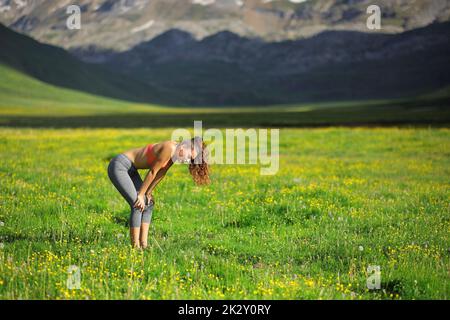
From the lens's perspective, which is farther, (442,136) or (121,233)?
(442,136)

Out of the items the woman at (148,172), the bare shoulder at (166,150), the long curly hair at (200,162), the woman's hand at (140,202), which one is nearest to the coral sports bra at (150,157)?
the woman at (148,172)

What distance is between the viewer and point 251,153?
3703cm

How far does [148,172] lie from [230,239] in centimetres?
304

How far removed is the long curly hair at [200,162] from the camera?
975cm

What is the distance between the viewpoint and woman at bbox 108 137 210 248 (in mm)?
9570

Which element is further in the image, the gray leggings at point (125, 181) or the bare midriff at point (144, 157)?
the gray leggings at point (125, 181)

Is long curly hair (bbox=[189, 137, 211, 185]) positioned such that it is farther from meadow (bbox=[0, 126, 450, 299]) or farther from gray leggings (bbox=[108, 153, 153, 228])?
meadow (bbox=[0, 126, 450, 299])

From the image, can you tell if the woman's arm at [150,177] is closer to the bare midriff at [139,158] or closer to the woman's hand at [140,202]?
the woman's hand at [140,202]

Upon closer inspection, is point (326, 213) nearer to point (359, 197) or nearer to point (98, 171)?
point (359, 197)

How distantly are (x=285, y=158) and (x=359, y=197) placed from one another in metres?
17.2

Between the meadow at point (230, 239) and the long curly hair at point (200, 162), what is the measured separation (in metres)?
1.49

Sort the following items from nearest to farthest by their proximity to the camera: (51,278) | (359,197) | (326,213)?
1. (51,278)
2. (326,213)
3. (359,197)
